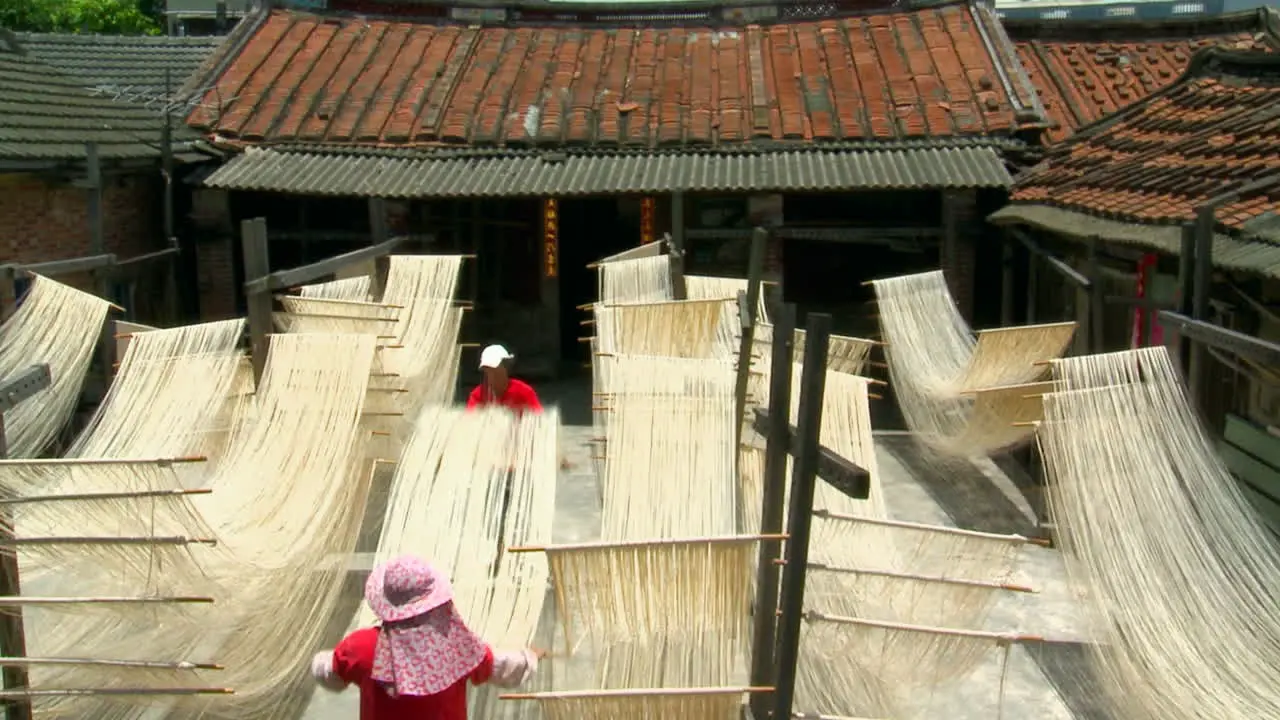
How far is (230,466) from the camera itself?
4965 millimetres

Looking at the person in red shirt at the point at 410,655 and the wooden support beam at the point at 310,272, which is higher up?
the wooden support beam at the point at 310,272

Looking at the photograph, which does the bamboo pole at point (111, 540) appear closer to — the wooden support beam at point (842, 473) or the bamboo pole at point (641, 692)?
the bamboo pole at point (641, 692)

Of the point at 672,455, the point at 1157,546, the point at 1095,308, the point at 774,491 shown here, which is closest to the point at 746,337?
the point at 672,455

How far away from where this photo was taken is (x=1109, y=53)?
476 inches

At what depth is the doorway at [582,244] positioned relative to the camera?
39.2 feet

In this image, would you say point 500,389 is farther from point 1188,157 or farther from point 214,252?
point 214,252

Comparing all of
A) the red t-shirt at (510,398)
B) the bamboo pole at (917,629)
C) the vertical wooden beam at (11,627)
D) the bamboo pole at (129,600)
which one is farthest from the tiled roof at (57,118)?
the bamboo pole at (917,629)

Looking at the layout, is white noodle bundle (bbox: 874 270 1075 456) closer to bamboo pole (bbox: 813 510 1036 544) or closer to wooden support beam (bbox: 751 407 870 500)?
bamboo pole (bbox: 813 510 1036 544)

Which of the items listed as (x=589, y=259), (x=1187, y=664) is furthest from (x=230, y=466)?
(x=589, y=259)

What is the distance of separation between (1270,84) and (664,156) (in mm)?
4767

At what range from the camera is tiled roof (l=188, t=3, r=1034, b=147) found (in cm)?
1053

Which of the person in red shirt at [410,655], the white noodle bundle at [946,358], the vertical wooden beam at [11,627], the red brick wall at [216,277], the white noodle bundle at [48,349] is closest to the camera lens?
the person in red shirt at [410,655]

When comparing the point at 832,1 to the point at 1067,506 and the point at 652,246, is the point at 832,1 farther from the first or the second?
the point at 1067,506

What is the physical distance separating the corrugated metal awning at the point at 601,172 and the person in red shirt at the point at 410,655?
6968 millimetres
